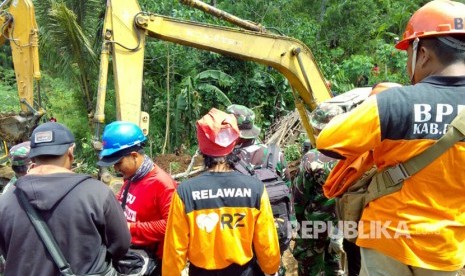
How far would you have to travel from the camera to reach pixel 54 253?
7.18 feet

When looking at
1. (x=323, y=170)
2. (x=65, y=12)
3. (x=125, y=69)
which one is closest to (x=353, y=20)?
(x=65, y=12)

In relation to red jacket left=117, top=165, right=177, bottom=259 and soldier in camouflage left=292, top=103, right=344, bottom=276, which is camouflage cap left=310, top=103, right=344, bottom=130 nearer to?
soldier in camouflage left=292, top=103, right=344, bottom=276

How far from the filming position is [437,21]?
2.00 m

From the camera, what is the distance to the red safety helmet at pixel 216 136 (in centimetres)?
253

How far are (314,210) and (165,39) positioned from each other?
3.17m

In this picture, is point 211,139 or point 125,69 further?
point 125,69

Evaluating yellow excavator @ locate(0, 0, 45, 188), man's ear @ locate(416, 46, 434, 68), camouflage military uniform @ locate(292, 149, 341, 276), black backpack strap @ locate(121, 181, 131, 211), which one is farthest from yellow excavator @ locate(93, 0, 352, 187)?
man's ear @ locate(416, 46, 434, 68)

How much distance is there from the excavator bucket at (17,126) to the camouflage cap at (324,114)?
5383 millimetres

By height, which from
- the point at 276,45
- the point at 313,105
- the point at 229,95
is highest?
the point at 276,45

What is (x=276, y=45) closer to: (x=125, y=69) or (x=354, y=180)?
(x=125, y=69)

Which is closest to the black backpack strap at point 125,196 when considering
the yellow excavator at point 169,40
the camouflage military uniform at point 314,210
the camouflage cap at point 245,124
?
the camouflage cap at point 245,124

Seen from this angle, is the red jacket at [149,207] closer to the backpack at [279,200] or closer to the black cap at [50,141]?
the backpack at [279,200]

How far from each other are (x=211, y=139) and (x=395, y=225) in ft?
3.62

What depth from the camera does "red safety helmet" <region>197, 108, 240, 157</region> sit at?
253 cm
